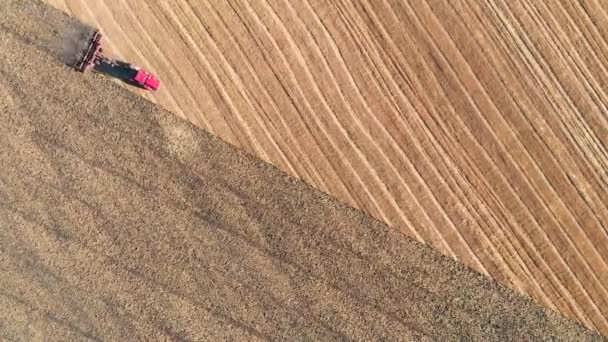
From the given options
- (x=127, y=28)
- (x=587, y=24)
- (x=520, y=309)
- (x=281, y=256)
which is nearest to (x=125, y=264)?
(x=281, y=256)

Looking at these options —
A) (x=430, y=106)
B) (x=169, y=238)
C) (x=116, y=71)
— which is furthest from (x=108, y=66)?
(x=430, y=106)

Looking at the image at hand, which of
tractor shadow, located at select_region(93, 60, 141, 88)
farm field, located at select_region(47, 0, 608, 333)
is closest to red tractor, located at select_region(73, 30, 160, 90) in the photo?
tractor shadow, located at select_region(93, 60, 141, 88)

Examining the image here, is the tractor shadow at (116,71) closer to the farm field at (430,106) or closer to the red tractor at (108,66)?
the red tractor at (108,66)

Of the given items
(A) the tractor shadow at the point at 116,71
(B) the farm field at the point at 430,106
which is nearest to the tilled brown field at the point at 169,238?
(A) the tractor shadow at the point at 116,71

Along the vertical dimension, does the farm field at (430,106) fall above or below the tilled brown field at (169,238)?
above

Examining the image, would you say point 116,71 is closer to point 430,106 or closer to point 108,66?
point 108,66

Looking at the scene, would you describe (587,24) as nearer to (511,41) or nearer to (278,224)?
(511,41)
